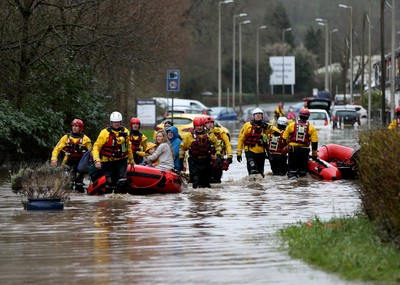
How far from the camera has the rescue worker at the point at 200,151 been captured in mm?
23328

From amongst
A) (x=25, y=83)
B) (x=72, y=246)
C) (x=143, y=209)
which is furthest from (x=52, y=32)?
(x=72, y=246)

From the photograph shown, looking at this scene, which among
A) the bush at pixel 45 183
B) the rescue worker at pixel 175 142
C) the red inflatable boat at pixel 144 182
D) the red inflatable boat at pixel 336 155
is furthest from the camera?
the red inflatable boat at pixel 336 155

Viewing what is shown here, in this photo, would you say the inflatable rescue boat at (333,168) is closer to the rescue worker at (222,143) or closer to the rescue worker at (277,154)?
the rescue worker at (277,154)

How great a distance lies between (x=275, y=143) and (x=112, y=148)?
6221 mm

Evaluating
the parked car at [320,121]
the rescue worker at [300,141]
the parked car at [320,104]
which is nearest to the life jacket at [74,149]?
the rescue worker at [300,141]

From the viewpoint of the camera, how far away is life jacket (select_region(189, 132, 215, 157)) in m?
23.3

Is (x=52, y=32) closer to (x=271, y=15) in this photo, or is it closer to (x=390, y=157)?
(x=390, y=157)

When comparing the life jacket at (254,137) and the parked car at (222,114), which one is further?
the parked car at (222,114)

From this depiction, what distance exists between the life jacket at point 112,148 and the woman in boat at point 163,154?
4.84 feet

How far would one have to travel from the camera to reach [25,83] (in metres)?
31.0

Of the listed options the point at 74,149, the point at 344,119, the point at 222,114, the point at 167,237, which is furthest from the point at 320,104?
the point at 167,237

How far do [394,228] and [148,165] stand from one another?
11.7m

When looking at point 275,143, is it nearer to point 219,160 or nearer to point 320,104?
point 219,160

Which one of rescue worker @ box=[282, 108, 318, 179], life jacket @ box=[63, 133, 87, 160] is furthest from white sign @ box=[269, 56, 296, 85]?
life jacket @ box=[63, 133, 87, 160]
